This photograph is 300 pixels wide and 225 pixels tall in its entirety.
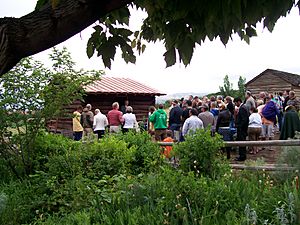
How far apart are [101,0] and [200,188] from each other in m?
2.73

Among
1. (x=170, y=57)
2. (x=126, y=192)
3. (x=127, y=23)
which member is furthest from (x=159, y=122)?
(x=170, y=57)

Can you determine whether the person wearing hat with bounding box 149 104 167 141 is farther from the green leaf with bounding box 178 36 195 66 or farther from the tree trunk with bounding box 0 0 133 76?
the tree trunk with bounding box 0 0 133 76

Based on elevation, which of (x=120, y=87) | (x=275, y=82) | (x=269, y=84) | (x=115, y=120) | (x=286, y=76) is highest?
(x=286, y=76)

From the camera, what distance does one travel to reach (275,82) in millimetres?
27328

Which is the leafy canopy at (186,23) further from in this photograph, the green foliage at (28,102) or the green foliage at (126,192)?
the green foliage at (28,102)

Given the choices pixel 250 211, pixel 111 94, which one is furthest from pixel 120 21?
pixel 111 94

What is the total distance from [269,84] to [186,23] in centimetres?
2648

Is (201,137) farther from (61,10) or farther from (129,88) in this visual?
(129,88)

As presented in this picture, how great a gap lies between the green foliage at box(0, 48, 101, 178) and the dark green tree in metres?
4.08

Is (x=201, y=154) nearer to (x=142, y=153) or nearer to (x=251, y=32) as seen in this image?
(x=142, y=153)

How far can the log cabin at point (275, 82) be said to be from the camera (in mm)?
26203

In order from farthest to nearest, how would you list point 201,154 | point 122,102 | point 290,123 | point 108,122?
1. point 122,102
2. point 108,122
3. point 290,123
4. point 201,154

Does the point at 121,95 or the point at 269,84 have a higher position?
the point at 269,84

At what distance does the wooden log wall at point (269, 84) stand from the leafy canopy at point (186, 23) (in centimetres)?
2505
